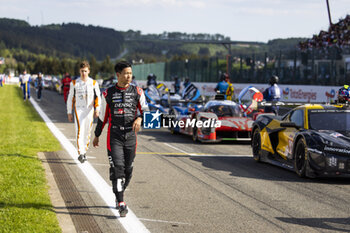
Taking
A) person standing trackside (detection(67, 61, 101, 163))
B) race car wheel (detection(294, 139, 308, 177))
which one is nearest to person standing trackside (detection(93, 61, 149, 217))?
race car wheel (detection(294, 139, 308, 177))

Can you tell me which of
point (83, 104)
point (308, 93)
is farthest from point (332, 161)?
point (308, 93)

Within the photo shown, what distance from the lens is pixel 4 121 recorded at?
69.2 ft

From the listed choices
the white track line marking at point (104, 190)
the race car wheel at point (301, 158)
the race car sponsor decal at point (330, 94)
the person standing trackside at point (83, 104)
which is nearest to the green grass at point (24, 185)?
the white track line marking at point (104, 190)

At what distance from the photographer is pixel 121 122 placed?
7.26 meters

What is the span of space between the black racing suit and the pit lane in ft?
1.72

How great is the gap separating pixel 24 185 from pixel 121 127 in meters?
2.24

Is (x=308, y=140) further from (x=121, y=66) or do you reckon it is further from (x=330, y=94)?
(x=330, y=94)

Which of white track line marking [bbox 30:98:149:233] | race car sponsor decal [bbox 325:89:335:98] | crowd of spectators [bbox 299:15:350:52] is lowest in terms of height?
white track line marking [bbox 30:98:149:233]

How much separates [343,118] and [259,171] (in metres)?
1.73

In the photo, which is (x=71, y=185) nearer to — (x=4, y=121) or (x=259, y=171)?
(x=259, y=171)

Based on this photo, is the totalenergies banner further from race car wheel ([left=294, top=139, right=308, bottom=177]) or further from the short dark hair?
the short dark hair

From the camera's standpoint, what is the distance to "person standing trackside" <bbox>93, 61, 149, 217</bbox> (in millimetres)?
7160

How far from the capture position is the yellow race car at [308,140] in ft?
30.8

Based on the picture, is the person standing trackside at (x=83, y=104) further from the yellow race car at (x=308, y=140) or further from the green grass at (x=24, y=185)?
the yellow race car at (x=308, y=140)
